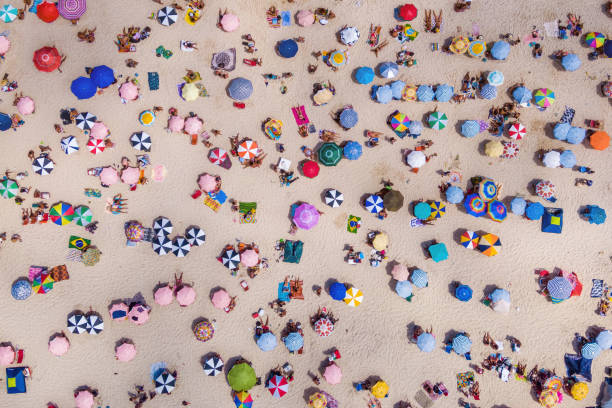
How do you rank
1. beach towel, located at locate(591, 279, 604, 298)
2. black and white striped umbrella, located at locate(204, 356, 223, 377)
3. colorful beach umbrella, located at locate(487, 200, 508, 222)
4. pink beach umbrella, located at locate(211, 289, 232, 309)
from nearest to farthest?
1. colorful beach umbrella, located at locate(487, 200, 508, 222)
2. pink beach umbrella, located at locate(211, 289, 232, 309)
3. black and white striped umbrella, located at locate(204, 356, 223, 377)
4. beach towel, located at locate(591, 279, 604, 298)

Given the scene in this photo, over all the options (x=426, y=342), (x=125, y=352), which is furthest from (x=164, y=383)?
(x=426, y=342)

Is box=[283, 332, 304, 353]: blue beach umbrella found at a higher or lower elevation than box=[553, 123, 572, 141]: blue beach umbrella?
lower

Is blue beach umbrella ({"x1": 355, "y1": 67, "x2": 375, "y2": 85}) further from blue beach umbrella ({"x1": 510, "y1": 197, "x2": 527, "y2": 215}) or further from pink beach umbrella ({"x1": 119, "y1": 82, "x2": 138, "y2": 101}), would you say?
pink beach umbrella ({"x1": 119, "y1": 82, "x2": 138, "y2": 101})

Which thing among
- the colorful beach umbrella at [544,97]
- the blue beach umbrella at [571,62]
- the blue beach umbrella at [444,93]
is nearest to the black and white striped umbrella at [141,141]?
the blue beach umbrella at [444,93]

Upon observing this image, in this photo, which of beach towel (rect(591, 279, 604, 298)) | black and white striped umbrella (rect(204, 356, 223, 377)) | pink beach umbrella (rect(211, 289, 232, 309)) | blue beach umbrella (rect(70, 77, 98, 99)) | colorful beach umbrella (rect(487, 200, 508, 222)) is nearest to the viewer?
blue beach umbrella (rect(70, 77, 98, 99))

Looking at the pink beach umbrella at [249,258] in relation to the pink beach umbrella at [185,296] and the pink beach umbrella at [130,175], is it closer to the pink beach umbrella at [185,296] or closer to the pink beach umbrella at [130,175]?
the pink beach umbrella at [185,296]

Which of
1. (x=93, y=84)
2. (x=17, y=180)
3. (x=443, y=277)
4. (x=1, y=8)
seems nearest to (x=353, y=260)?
(x=443, y=277)

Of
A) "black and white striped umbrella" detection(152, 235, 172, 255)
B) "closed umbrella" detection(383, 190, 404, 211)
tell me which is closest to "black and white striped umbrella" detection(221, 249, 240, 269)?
"black and white striped umbrella" detection(152, 235, 172, 255)
